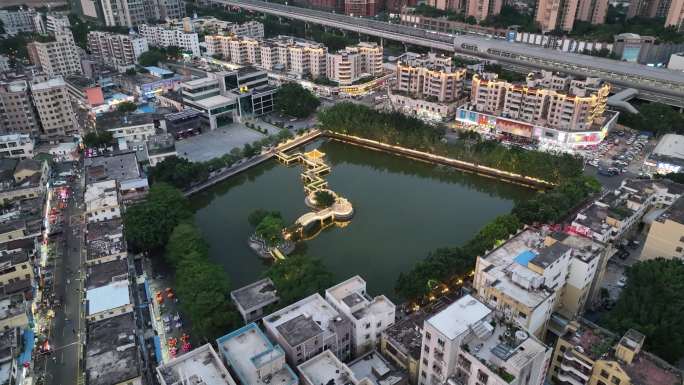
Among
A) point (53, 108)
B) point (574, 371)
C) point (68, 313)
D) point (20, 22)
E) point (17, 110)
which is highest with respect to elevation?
point (20, 22)

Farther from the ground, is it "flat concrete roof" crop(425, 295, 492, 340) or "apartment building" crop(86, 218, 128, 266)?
"flat concrete roof" crop(425, 295, 492, 340)

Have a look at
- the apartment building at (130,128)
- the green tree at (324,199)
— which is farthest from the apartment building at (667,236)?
the apartment building at (130,128)

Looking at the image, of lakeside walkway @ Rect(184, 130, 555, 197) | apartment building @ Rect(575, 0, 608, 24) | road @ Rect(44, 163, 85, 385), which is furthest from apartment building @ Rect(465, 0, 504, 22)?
road @ Rect(44, 163, 85, 385)

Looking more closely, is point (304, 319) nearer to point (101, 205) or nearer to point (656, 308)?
point (656, 308)

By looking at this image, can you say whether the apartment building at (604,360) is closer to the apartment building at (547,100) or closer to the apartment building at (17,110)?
the apartment building at (547,100)

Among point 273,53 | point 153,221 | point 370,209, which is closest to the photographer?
point 153,221

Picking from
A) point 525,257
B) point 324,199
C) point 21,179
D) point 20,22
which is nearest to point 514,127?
point 324,199

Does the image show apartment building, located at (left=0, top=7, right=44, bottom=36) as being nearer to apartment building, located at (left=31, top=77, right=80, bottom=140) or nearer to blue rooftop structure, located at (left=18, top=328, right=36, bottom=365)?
apartment building, located at (left=31, top=77, right=80, bottom=140)
